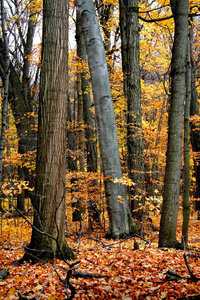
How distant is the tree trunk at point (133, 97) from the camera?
289 inches

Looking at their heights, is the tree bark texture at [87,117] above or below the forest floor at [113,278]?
above

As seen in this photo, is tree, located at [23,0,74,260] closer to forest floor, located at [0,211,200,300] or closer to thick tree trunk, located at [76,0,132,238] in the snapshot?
forest floor, located at [0,211,200,300]

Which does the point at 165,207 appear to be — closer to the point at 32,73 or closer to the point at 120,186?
the point at 120,186

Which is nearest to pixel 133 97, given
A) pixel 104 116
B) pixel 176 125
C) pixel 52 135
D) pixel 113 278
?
pixel 104 116

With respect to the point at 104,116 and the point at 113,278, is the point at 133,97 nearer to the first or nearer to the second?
the point at 104,116

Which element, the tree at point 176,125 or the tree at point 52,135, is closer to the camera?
the tree at point 52,135

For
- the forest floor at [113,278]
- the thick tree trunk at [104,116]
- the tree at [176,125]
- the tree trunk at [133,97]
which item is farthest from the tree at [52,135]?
the tree trunk at [133,97]

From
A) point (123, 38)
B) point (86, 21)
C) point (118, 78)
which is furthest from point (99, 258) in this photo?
point (118, 78)

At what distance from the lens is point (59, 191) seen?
13.4 feet

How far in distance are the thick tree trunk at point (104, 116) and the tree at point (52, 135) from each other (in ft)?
4.53

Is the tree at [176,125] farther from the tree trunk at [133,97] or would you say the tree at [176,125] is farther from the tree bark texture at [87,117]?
the tree bark texture at [87,117]

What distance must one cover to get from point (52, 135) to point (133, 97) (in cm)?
420

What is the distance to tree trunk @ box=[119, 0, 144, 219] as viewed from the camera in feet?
24.0

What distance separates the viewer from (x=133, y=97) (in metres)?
7.61
